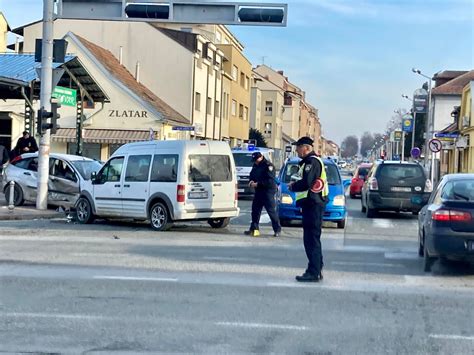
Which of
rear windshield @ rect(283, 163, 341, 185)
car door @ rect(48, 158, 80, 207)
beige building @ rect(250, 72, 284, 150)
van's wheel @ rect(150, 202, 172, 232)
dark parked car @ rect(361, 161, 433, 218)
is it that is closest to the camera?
van's wheel @ rect(150, 202, 172, 232)

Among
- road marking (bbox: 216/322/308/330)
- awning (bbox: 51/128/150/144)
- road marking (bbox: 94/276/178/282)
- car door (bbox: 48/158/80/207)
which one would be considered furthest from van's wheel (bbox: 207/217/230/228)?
awning (bbox: 51/128/150/144)

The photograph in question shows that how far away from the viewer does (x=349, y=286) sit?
946cm

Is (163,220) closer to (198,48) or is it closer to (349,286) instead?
(349,286)

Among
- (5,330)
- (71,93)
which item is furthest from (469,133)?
(5,330)

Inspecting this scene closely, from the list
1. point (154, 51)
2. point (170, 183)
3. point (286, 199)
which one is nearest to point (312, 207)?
point (170, 183)

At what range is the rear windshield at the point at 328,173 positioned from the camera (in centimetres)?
1738

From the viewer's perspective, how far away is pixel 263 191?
15.1 metres

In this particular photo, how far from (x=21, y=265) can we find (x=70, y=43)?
103ft

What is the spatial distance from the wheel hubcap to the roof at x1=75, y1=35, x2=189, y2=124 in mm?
24826

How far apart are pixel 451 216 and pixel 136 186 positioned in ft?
26.1

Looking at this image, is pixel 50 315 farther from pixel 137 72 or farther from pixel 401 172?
pixel 137 72

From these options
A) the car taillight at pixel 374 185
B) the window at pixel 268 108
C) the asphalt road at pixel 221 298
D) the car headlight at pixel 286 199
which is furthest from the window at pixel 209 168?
the window at pixel 268 108

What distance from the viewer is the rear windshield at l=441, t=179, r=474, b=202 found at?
1046cm

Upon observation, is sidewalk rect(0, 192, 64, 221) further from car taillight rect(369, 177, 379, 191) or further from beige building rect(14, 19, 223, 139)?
beige building rect(14, 19, 223, 139)
